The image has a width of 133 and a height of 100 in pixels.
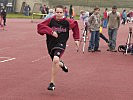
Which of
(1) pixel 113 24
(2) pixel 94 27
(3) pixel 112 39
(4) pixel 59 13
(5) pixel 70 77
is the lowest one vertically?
(5) pixel 70 77

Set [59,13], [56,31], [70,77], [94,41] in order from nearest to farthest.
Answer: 1. [59,13]
2. [56,31]
3. [70,77]
4. [94,41]

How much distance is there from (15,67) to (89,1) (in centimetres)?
6878

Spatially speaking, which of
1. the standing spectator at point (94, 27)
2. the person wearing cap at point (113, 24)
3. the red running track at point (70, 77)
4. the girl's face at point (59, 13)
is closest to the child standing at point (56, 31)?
the girl's face at point (59, 13)

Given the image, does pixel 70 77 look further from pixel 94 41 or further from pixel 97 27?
pixel 97 27

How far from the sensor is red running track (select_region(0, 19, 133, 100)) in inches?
Result: 371

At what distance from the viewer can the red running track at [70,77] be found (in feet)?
30.9

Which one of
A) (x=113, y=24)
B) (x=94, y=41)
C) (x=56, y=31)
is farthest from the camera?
(x=113, y=24)

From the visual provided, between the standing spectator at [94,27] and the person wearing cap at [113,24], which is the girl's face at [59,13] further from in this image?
the person wearing cap at [113,24]

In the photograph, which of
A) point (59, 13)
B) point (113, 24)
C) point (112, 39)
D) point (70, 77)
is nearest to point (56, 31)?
point (59, 13)

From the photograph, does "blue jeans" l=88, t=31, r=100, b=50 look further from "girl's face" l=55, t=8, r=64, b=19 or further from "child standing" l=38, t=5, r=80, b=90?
"girl's face" l=55, t=8, r=64, b=19

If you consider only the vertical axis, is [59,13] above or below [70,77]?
above

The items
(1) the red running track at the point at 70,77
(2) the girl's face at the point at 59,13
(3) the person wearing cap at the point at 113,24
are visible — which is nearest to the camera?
(1) the red running track at the point at 70,77

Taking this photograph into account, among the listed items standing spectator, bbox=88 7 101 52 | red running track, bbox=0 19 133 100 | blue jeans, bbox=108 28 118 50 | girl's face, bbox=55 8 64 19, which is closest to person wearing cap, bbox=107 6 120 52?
blue jeans, bbox=108 28 118 50

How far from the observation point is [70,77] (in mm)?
11781
